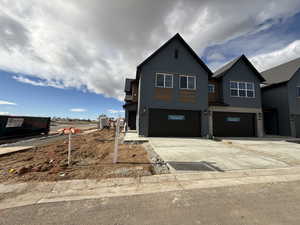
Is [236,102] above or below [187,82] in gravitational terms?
below

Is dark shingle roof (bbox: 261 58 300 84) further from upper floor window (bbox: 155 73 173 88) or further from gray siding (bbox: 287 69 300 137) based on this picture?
upper floor window (bbox: 155 73 173 88)

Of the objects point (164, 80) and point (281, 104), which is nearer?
point (164, 80)

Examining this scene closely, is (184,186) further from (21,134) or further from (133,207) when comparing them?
(21,134)

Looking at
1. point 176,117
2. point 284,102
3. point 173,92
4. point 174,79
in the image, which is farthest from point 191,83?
point 284,102

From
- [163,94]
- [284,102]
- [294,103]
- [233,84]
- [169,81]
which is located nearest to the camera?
[163,94]

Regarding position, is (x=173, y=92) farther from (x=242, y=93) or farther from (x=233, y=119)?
(x=242, y=93)

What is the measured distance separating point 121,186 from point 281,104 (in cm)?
2026

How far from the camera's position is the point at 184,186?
3721 millimetres

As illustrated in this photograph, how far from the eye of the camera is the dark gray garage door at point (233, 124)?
1380 cm

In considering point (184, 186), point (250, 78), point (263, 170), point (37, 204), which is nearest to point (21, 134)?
point (37, 204)

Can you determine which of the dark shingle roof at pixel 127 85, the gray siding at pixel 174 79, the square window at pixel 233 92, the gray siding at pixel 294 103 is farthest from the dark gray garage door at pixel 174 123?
the gray siding at pixel 294 103

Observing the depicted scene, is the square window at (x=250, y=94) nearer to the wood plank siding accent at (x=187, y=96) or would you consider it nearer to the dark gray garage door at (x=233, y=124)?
the dark gray garage door at (x=233, y=124)

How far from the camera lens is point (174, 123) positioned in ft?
42.5

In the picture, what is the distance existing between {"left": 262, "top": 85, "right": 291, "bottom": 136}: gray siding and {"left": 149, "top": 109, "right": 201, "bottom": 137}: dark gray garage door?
10.6m
